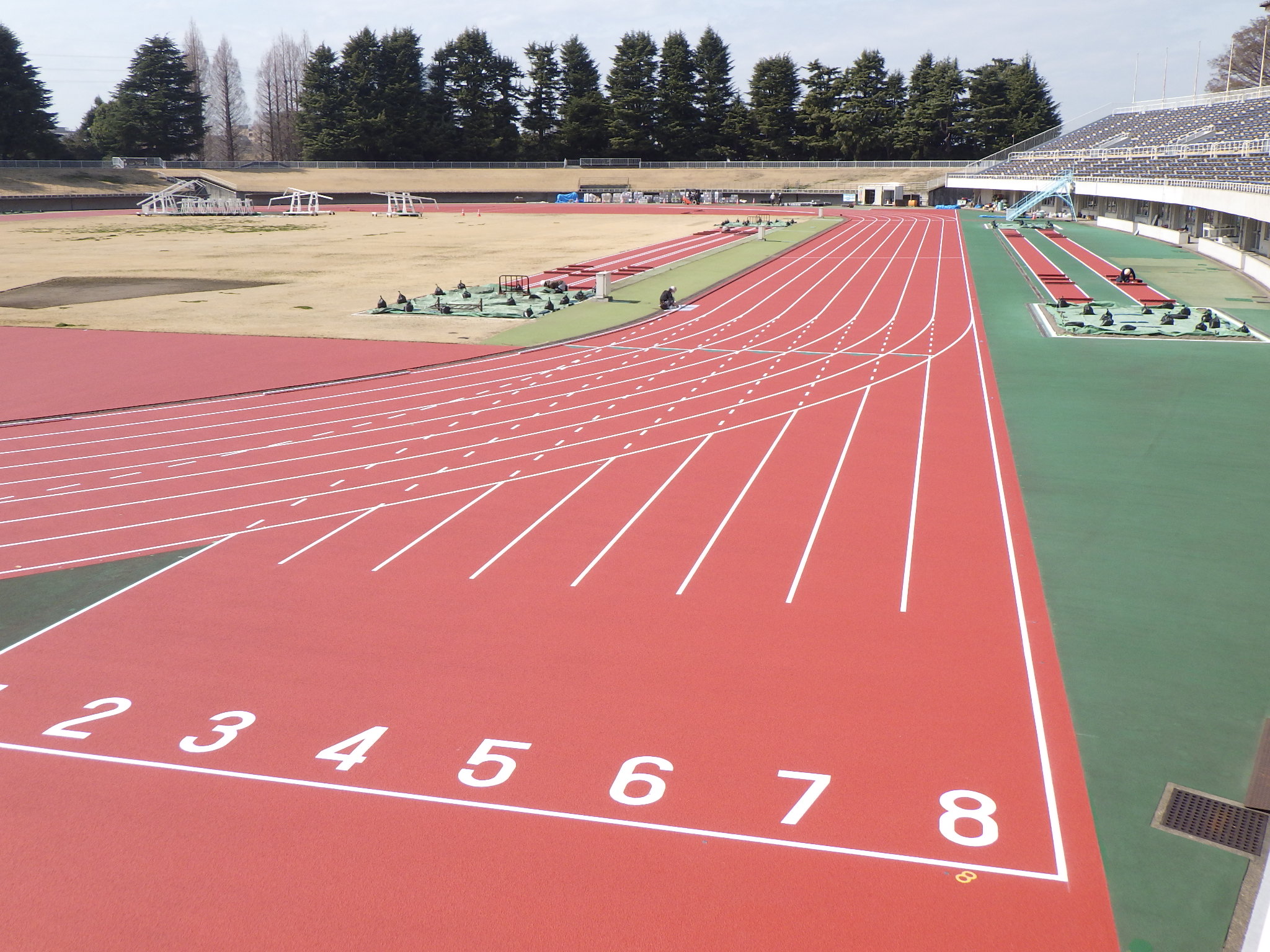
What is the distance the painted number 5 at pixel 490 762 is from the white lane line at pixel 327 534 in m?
4.80

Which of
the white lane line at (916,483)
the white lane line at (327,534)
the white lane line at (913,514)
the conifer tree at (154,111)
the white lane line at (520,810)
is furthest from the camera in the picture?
the conifer tree at (154,111)

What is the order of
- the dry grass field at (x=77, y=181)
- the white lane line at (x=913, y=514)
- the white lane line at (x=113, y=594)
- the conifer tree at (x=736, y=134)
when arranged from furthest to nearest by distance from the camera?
the conifer tree at (x=736, y=134), the dry grass field at (x=77, y=181), the white lane line at (x=913, y=514), the white lane line at (x=113, y=594)

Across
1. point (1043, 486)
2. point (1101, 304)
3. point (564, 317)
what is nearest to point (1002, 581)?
point (1043, 486)

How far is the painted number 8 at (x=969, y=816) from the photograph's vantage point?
6.80 m

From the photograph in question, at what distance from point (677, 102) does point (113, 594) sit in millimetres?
104526

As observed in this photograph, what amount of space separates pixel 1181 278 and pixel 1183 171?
1818cm

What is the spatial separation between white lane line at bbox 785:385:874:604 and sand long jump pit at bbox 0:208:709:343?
11187mm

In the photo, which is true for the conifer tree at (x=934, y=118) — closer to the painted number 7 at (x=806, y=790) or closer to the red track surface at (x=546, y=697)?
the red track surface at (x=546, y=697)

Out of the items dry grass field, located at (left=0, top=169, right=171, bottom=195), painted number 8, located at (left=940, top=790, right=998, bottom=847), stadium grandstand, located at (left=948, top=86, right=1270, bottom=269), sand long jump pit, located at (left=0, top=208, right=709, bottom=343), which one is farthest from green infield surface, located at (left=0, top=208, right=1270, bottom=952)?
dry grass field, located at (left=0, top=169, right=171, bottom=195)

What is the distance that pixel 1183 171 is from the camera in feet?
163

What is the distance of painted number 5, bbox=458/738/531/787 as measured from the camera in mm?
7418

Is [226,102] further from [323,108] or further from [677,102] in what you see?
[677,102]

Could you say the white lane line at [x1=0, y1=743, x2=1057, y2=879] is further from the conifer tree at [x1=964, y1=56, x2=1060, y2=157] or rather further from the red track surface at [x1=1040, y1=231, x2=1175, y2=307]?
the conifer tree at [x1=964, y1=56, x2=1060, y2=157]

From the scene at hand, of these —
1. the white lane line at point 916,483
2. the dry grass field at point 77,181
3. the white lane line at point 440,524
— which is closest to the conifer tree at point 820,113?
the dry grass field at point 77,181
